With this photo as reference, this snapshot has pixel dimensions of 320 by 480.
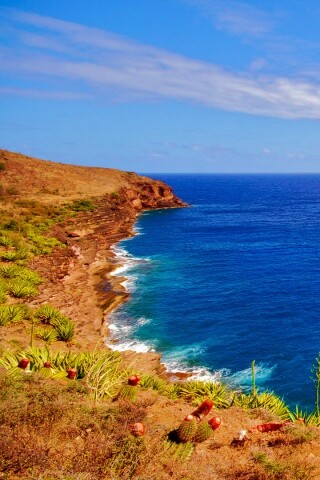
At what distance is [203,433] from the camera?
1064 centimetres

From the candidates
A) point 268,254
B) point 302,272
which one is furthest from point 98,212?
point 302,272

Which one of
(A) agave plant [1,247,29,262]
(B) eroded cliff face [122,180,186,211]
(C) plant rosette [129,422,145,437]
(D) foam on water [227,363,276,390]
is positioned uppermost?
(B) eroded cliff face [122,180,186,211]

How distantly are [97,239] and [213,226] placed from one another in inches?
1108

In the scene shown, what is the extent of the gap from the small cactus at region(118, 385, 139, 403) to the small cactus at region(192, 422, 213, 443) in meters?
2.54

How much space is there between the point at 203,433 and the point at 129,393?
288 centimetres

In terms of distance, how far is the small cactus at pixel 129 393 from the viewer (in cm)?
1246

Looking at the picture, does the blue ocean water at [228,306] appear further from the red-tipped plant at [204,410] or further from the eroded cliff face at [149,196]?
the eroded cliff face at [149,196]

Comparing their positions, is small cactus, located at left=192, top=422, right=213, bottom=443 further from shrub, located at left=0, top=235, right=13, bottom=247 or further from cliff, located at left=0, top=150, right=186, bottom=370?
shrub, located at left=0, top=235, right=13, bottom=247

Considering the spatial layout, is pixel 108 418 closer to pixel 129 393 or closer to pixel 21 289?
pixel 129 393

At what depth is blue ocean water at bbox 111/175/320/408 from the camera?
77.3ft

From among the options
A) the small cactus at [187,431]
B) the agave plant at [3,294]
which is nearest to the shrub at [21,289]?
the agave plant at [3,294]

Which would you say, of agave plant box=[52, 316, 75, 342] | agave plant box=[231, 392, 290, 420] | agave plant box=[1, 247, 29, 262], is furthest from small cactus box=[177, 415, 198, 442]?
agave plant box=[1, 247, 29, 262]

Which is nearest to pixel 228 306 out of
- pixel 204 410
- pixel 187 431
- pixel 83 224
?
pixel 204 410

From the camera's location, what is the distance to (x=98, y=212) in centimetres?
6794
